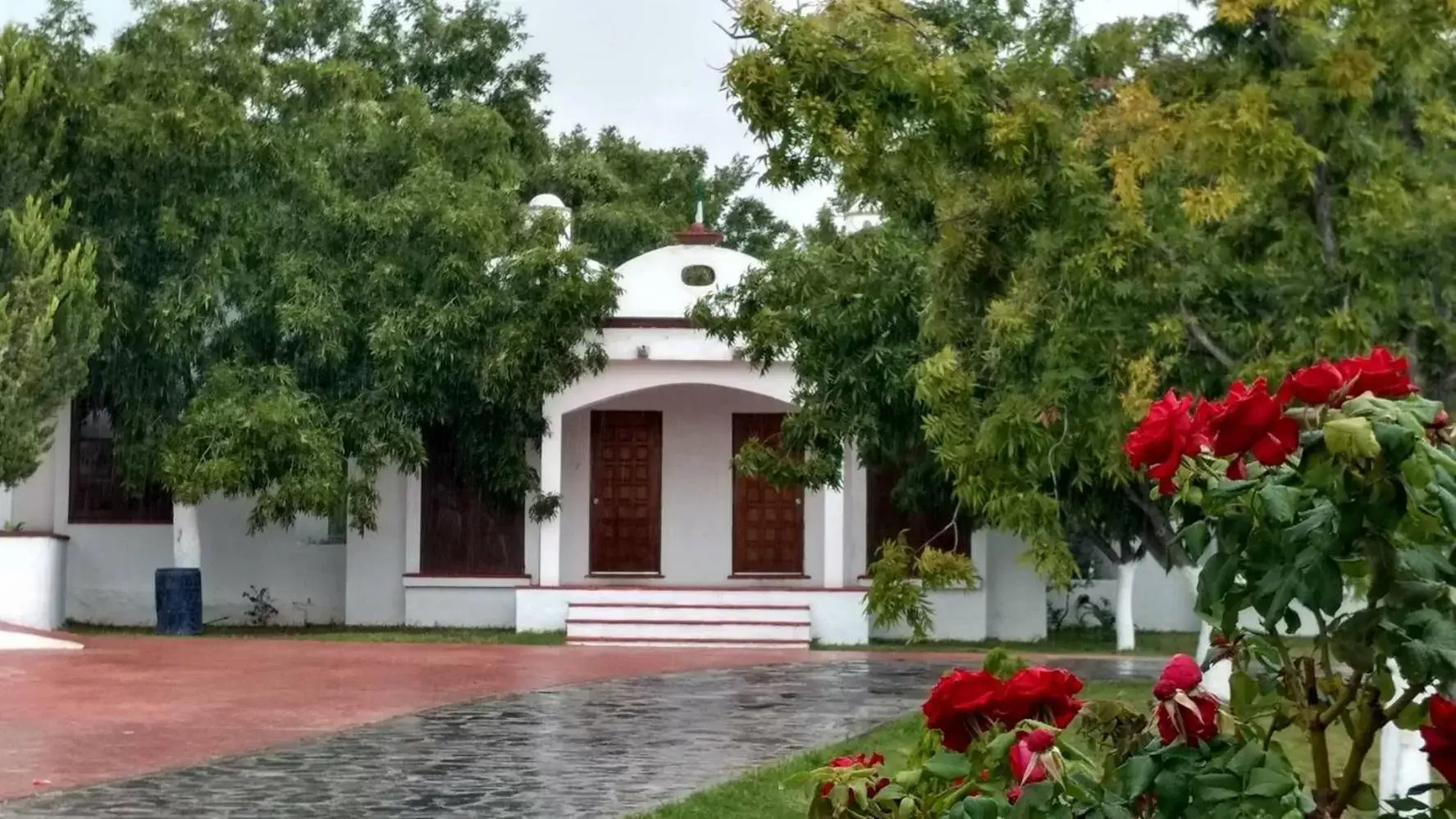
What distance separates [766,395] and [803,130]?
44.6 feet

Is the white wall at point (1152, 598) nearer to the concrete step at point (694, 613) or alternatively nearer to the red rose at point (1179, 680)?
the concrete step at point (694, 613)

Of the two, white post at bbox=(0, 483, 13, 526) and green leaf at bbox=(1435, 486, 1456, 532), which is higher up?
white post at bbox=(0, 483, 13, 526)

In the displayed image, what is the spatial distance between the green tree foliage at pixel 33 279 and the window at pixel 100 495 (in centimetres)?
322

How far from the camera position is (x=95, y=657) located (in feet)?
59.3

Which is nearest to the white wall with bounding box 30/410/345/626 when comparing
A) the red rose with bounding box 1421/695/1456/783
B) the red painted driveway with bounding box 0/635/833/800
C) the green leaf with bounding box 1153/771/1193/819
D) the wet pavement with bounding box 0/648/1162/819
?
the red painted driveway with bounding box 0/635/833/800

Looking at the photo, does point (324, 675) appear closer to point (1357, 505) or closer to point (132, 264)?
point (132, 264)

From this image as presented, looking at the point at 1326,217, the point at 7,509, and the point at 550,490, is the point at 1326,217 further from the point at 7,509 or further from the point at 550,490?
the point at 7,509

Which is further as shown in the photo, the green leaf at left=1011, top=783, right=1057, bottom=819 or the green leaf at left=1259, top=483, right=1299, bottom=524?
the green leaf at left=1011, top=783, right=1057, bottom=819

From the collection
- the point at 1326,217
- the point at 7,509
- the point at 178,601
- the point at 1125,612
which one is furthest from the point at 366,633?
the point at 1326,217

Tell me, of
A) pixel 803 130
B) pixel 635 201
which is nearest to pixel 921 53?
pixel 803 130

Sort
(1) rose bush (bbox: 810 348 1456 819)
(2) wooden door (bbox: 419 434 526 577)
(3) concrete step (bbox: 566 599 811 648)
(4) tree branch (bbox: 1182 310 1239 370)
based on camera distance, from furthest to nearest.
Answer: (2) wooden door (bbox: 419 434 526 577) → (3) concrete step (bbox: 566 599 811 648) → (4) tree branch (bbox: 1182 310 1239 370) → (1) rose bush (bbox: 810 348 1456 819)

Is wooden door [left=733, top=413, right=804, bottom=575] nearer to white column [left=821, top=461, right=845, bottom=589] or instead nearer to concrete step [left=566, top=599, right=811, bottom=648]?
white column [left=821, top=461, right=845, bottom=589]

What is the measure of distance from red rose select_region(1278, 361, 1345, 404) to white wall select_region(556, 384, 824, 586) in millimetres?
20693

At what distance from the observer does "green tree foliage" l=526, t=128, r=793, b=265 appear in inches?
1136
